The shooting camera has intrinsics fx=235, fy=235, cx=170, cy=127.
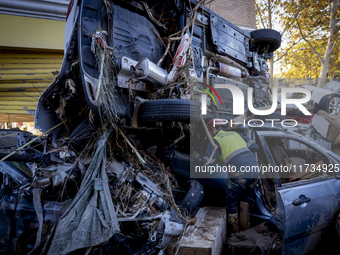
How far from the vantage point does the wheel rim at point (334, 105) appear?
6.30m

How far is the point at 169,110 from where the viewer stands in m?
2.93

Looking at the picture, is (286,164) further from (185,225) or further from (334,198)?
(185,225)

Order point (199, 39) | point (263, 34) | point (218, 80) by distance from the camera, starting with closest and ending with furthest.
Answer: point (199, 39) < point (218, 80) < point (263, 34)

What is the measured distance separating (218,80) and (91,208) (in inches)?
148

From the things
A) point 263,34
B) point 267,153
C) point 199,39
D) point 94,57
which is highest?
point 263,34

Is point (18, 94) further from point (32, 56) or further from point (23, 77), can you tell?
point (32, 56)

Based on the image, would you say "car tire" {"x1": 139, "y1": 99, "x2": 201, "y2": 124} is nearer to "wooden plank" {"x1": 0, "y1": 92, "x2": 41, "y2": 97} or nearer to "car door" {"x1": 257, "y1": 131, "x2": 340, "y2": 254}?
"car door" {"x1": 257, "y1": 131, "x2": 340, "y2": 254}

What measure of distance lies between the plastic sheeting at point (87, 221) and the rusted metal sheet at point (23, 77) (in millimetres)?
4033

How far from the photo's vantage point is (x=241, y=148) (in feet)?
9.38

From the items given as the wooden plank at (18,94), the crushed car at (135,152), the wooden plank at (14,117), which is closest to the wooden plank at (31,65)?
the wooden plank at (18,94)

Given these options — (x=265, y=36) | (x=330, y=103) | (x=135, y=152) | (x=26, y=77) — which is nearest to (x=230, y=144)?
(x=135, y=152)

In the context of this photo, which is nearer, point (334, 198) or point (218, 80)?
point (334, 198)

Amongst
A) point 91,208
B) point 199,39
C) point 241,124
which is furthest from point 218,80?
point 91,208

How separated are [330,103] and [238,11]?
712 centimetres
